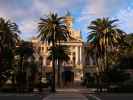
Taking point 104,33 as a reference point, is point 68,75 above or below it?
below

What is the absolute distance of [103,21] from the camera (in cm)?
9381

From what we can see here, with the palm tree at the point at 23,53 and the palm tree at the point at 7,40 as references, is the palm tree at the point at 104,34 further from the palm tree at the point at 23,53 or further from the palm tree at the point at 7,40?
the palm tree at the point at 23,53

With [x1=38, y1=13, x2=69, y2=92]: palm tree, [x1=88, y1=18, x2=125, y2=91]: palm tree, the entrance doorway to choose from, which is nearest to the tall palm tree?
[x1=88, y1=18, x2=125, y2=91]: palm tree

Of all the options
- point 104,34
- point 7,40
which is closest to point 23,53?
point 7,40

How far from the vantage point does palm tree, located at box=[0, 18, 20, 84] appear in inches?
3659

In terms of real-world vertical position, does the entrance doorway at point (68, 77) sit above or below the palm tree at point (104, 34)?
below

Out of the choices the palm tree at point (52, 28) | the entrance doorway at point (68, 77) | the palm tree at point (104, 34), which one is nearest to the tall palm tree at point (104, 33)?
the palm tree at point (104, 34)

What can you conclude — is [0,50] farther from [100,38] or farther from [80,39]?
[80,39]

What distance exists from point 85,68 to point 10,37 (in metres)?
59.2

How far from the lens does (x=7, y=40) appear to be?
94.4 m

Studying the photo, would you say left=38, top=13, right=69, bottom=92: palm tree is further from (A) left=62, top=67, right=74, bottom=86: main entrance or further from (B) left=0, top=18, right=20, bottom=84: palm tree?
(A) left=62, top=67, right=74, bottom=86: main entrance

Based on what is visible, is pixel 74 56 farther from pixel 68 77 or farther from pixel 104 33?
pixel 104 33

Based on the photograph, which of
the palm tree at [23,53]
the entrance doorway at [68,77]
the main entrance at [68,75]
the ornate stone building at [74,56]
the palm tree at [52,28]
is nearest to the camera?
the palm tree at [52,28]

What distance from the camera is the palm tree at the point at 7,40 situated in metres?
92.9
